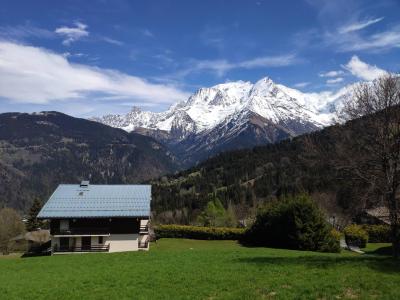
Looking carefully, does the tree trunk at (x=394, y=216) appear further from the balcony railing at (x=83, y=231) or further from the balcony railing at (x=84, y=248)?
the balcony railing at (x=84, y=248)

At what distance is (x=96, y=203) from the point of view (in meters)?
62.8

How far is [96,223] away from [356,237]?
38864 millimetres

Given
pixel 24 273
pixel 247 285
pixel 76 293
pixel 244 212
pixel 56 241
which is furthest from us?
pixel 244 212

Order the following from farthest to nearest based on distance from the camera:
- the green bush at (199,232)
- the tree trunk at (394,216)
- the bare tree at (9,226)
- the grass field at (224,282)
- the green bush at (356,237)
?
1. the bare tree at (9,226)
2. the green bush at (199,232)
3. the green bush at (356,237)
4. the tree trunk at (394,216)
5. the grass field at (224,282)

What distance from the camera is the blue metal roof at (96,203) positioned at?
6091 cm

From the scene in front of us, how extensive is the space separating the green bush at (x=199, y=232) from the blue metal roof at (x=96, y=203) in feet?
45.8

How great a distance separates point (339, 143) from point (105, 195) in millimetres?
43309

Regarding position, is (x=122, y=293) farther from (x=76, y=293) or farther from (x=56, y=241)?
(x=56, y=241)

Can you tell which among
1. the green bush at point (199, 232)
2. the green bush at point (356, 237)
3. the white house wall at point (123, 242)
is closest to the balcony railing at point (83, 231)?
the white house wall at point (123, 242)

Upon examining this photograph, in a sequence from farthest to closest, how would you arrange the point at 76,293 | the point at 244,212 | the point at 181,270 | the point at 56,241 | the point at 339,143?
the point at 244,212
the point at 56,241
the point at 339,143
the point at 181,270
the point at 76,293

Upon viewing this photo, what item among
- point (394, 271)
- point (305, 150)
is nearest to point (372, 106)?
point (305, 150)

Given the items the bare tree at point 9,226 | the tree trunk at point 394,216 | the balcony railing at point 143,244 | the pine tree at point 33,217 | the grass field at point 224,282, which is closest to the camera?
the grass field at point 224,282

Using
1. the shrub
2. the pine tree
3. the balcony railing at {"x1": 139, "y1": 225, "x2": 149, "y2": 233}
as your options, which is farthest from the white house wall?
the pine tree

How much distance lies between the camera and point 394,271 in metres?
21.6
